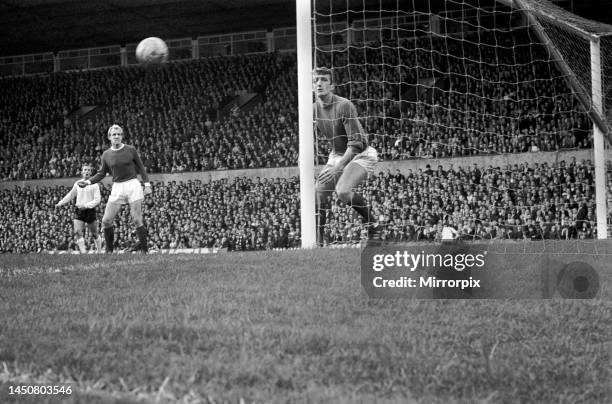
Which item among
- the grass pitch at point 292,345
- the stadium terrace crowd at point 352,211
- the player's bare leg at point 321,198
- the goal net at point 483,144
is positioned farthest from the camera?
the stadium terrace crowd at point 352,211

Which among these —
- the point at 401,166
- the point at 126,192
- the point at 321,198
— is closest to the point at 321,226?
the point at 321,198

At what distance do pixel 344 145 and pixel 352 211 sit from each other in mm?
9750

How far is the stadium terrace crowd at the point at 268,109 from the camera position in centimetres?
2408

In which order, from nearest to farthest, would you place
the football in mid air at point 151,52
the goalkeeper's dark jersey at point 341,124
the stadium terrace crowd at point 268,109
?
the goalkeeper's dark jersey at point 341,124 < the football in mid air at point 151,52 < the stadium terrace crowd at point 268,109

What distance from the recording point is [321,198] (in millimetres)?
10859

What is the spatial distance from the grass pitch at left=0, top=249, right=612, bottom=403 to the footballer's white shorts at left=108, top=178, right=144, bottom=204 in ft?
18.3

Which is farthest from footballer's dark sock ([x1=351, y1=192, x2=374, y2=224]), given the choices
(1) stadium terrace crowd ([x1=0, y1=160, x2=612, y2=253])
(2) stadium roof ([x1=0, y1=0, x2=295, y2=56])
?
(2) stadium roof ([x1=0, y1=0, x2=295, y2=56])

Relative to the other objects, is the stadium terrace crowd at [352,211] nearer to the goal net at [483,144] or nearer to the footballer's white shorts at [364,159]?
the goal net at [483,144]

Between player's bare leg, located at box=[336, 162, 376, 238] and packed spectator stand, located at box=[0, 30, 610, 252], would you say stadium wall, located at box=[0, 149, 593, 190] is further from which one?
player's bare leg, located at box=[336, 162, 376, 238]

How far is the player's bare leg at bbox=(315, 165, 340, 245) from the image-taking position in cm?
1024

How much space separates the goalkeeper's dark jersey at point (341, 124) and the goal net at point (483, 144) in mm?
1835

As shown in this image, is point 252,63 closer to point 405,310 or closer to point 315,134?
point 315,134

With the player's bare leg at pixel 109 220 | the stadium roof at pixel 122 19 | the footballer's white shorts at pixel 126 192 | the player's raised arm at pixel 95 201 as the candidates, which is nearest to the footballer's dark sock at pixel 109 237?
the player's bare leg at pixel 109 220

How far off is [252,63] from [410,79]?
8.91m
